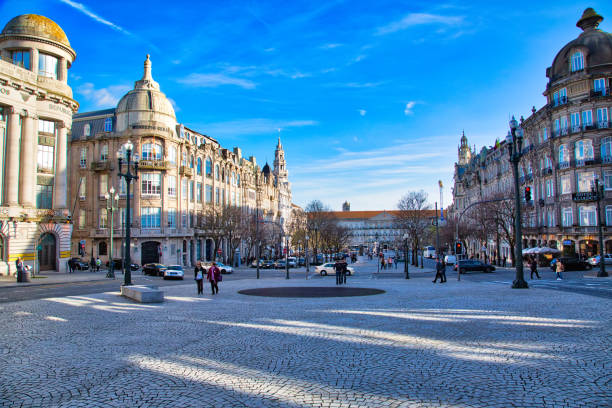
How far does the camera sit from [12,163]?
3716cm

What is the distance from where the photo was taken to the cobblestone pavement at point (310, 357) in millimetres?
6492

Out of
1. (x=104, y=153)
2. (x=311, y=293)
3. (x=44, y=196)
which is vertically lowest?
(x=311, y=293)

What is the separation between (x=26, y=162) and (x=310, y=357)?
3986 centimetres

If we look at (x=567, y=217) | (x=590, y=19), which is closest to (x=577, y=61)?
(x=590, y=19)

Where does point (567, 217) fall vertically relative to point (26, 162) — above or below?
below

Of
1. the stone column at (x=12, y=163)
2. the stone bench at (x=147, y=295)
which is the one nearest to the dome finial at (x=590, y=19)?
the stone bench at (x=147, y=295)

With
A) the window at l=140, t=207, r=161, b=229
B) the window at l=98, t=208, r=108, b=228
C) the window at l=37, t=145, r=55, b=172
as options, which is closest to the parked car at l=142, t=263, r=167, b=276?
the window at l=140, t=207, r=161, b=229

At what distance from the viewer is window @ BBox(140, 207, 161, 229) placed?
55.0 meters

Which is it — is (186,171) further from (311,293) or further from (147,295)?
(147,295)

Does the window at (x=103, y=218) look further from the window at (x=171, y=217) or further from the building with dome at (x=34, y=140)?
the building with dome at (x=34, y=140)

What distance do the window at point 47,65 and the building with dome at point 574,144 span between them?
193 ft

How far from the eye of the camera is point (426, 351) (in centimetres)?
914

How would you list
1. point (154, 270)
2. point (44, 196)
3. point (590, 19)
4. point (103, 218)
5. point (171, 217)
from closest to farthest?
point (44, 196) < point (154, 270) < point (590, 19) < point (103, 218) < point (171, 217)

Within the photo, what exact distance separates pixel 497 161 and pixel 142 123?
6437cm
